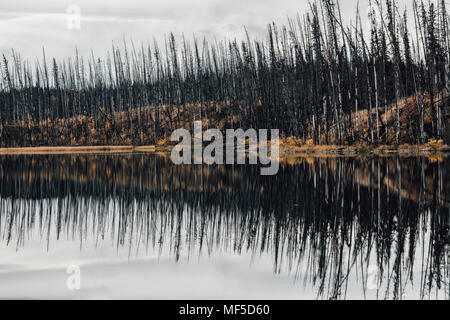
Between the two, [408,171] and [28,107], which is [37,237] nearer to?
[408,171]

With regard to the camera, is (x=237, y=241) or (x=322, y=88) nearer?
(x=237, y=241)

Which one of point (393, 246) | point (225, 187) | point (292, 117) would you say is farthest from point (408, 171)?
point (292, 117)

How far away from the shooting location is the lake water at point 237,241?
7109mm

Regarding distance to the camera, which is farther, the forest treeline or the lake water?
the forest treeline

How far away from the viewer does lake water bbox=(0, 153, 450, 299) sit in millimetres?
7109

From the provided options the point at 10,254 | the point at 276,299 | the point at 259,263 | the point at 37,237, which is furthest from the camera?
the point at 37,237

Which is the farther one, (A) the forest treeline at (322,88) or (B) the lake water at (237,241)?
(A) the forest treeline at (322,88)

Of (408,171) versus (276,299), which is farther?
(408,171)

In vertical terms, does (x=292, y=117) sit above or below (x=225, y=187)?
above

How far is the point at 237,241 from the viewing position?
9898 millimetres

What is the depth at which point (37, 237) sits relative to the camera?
11.4 m
